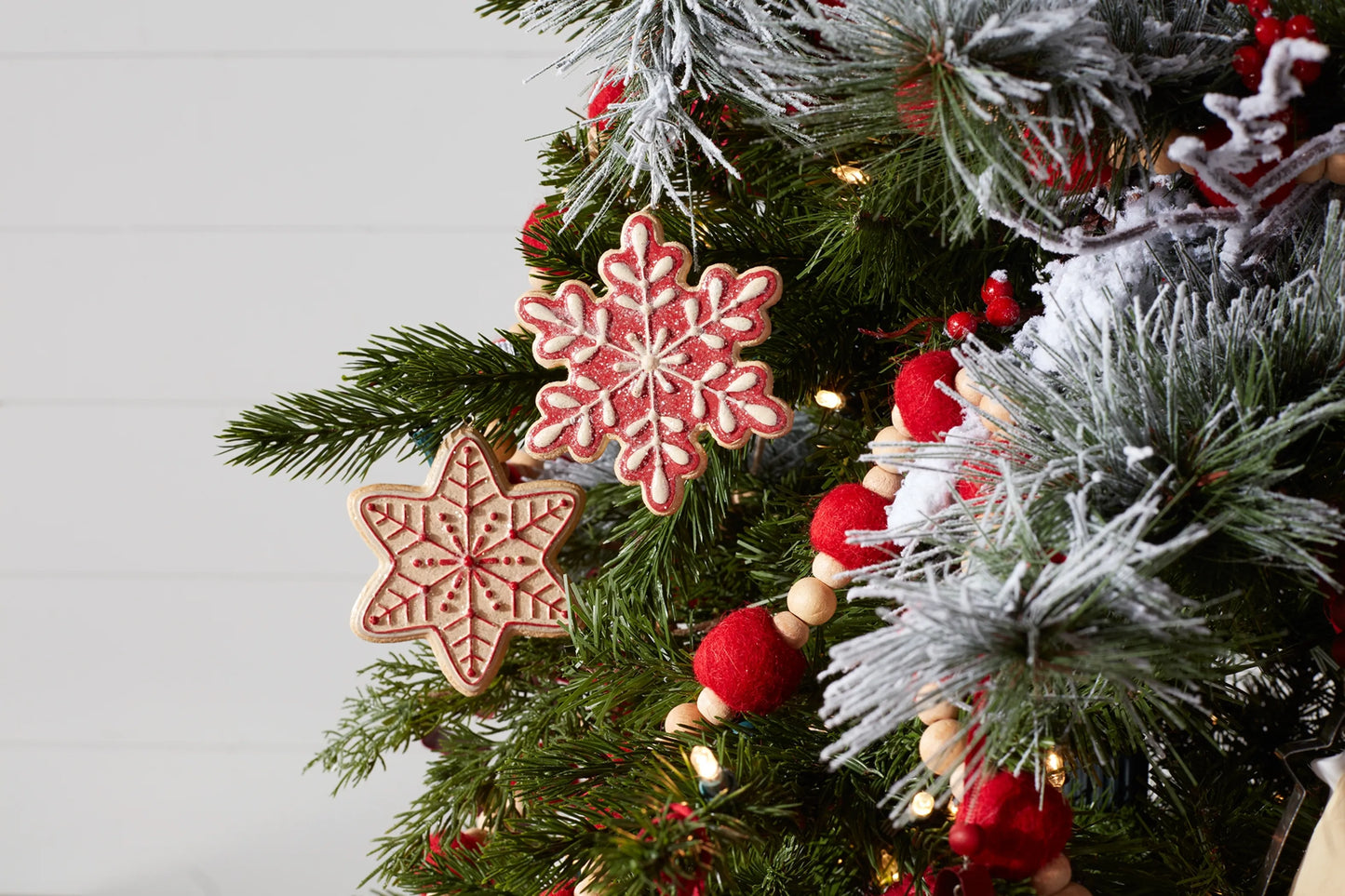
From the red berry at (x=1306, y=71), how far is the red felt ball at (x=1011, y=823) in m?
0.25

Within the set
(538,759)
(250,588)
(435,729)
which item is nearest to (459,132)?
(250,588)

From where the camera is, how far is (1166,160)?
39 centimetres

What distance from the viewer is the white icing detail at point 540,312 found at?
0.49m

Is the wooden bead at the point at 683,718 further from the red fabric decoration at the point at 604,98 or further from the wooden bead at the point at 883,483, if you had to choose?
the red fabric decoration at the point at 604,98

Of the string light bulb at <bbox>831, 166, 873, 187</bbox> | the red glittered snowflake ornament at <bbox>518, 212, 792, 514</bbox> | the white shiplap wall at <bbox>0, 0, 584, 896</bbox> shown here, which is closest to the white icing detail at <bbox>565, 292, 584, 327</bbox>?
the red glittered snowflake ornament at <bbox>518, 212, 792, 514</bbox>

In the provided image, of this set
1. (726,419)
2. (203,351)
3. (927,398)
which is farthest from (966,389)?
(203,351)

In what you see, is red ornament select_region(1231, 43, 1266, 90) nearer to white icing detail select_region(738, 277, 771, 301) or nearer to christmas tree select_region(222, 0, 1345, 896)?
christmas tree select_region(222, 0, 1345, 896)

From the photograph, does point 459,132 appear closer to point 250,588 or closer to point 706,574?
point 250,588

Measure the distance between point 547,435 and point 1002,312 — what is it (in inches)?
8.5

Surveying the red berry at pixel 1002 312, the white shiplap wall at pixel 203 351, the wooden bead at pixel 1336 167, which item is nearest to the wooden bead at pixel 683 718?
the red berry at pixel 1002 312

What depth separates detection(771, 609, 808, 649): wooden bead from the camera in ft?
1.47

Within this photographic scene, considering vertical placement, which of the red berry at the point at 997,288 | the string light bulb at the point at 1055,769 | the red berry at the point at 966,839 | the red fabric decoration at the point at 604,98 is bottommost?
the string light bulb at the point at 1055,769

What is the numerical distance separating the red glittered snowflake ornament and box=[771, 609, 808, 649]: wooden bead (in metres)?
0.08

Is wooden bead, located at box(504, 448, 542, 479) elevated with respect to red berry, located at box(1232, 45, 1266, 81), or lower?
lower
